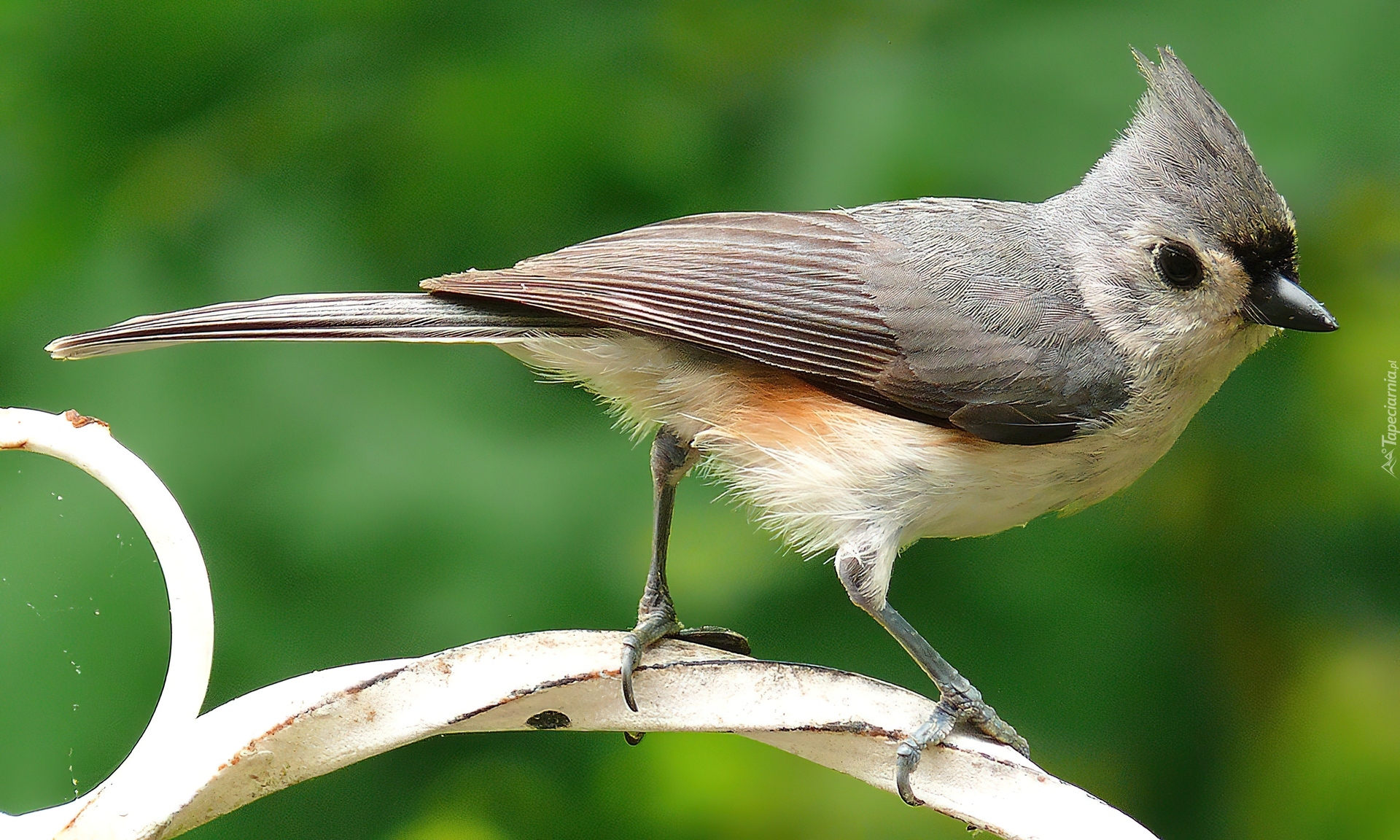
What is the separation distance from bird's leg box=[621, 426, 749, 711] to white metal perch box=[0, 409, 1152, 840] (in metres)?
0.24

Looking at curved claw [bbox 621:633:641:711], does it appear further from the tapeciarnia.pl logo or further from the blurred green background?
the tapeciarnia.pl logo

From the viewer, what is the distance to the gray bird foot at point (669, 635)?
5.15ft

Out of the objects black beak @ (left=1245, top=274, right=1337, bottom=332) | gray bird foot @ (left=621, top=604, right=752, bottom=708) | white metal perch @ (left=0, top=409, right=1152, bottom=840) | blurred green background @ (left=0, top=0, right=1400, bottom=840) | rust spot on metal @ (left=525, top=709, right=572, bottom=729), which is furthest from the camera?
blurred green background @ (left=0, top=0, right=1400, bottom=840)

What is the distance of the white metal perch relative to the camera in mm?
1289

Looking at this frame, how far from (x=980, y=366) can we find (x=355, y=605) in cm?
117

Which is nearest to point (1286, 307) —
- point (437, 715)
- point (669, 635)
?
point (669, 635)

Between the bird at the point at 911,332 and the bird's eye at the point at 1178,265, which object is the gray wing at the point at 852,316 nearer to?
the bird at the point at 911,332

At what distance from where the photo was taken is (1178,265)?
1820 mm

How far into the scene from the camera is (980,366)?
1.88m

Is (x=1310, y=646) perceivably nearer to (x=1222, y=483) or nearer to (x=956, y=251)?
(x=1222, y=483)

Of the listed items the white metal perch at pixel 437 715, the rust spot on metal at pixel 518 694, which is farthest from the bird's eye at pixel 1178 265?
the rust spot on metal at pixel 518 694

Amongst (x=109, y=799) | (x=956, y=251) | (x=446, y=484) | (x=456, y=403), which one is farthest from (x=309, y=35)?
(x=109, y=799)

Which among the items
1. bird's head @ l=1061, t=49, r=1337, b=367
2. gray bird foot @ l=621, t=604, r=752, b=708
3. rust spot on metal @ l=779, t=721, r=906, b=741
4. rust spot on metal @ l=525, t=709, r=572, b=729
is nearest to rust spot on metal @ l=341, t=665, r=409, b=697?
rust spot on metal @ l=525, t=709, r=572, b=729

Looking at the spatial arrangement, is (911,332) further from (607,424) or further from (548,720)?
(548,720)
